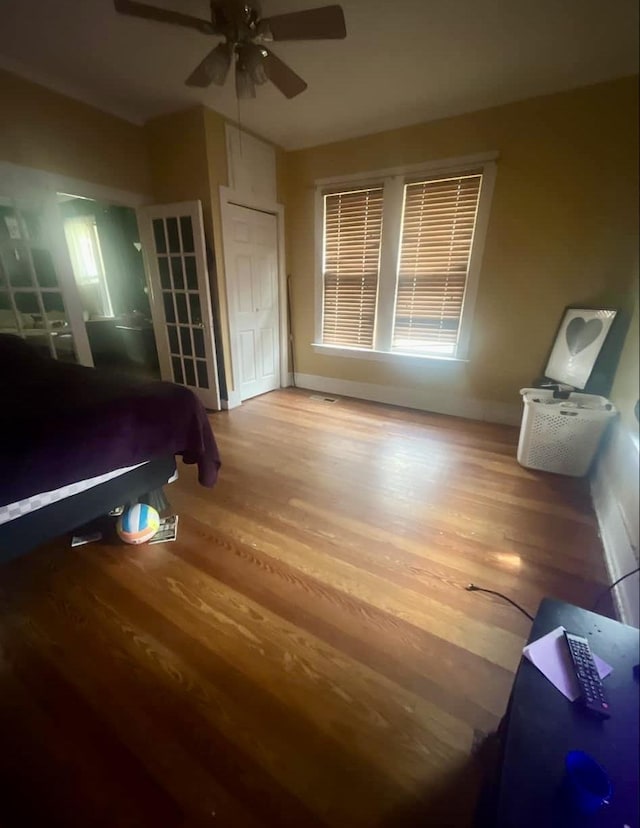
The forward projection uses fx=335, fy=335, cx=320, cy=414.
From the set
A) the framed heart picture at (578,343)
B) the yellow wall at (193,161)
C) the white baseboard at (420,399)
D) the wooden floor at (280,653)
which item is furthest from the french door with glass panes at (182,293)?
the framed heart picture at (578,343)

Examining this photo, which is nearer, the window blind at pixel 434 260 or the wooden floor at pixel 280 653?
the wooden floor at pixel 280 653

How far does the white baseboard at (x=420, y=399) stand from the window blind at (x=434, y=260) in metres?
0.45

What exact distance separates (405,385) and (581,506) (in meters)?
1.87

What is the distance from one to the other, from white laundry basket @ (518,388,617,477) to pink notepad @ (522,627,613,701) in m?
1.73

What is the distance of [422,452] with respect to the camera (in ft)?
8.39

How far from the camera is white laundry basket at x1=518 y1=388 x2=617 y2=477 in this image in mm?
2037

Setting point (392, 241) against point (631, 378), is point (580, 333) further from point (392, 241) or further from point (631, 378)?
point (392, 241)

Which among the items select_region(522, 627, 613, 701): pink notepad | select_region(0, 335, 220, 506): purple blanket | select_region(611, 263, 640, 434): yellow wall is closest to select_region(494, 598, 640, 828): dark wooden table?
select_region(522, 627, 613, 701): pink notepad

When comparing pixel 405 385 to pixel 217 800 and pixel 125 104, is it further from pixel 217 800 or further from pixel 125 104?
pixel 125 104

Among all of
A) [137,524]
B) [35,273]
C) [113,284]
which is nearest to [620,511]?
[137,524]

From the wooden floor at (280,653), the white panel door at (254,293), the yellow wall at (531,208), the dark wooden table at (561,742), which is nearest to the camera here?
the dark wooden table at (561,742)

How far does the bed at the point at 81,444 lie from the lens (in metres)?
1.18

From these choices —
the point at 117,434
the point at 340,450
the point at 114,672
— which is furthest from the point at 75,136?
the point at 114,672

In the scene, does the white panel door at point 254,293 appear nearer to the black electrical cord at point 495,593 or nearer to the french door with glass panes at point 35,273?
the french door with glass panes at point 35,273
